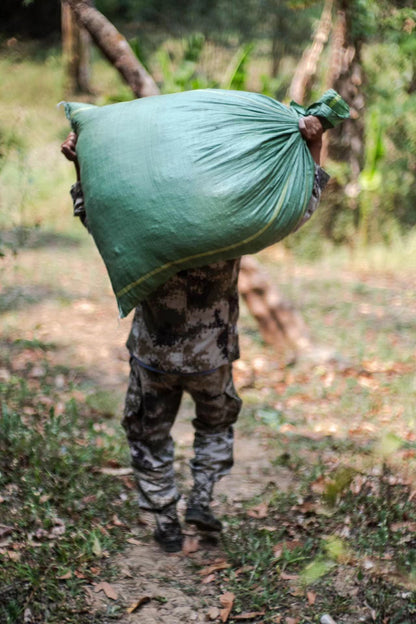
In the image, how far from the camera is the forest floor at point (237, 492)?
8.42ft

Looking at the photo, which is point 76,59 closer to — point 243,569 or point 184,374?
point 184,374

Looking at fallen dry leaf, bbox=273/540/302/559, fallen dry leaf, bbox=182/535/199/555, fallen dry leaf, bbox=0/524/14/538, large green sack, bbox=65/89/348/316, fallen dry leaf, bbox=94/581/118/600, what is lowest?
fallen dry leaf, bbox=182/535/199/555

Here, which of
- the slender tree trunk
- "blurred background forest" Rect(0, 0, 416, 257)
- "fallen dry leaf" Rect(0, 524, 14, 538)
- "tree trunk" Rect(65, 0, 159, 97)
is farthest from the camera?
the slender tree trunk

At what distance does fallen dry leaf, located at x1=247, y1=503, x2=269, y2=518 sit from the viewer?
3.34m

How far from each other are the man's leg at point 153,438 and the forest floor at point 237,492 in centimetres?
25

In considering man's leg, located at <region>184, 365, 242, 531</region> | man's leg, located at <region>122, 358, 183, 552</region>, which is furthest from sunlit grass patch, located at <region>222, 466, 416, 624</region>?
man's leg, located at <region>122, 358, 183, 552</region>

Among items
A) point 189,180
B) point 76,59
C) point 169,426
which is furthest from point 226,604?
point 76,59

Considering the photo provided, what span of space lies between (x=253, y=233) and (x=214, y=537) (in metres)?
1.54

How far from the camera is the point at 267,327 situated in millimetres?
5660

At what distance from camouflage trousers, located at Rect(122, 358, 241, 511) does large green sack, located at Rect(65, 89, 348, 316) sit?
0.54 meters

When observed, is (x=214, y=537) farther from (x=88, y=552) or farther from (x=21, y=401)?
(x=21, y=401)

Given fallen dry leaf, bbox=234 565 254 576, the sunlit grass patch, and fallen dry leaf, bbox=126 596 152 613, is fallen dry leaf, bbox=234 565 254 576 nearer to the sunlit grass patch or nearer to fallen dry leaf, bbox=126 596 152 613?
the sunlit grass patch

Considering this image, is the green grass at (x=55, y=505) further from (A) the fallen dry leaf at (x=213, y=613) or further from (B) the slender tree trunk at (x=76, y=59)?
(B) the slender tree trunk at (x=76, y=59)

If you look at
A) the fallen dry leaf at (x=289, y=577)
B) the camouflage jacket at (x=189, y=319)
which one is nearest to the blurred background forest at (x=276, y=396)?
the fallen dry leaf at (x=289, y=577)
